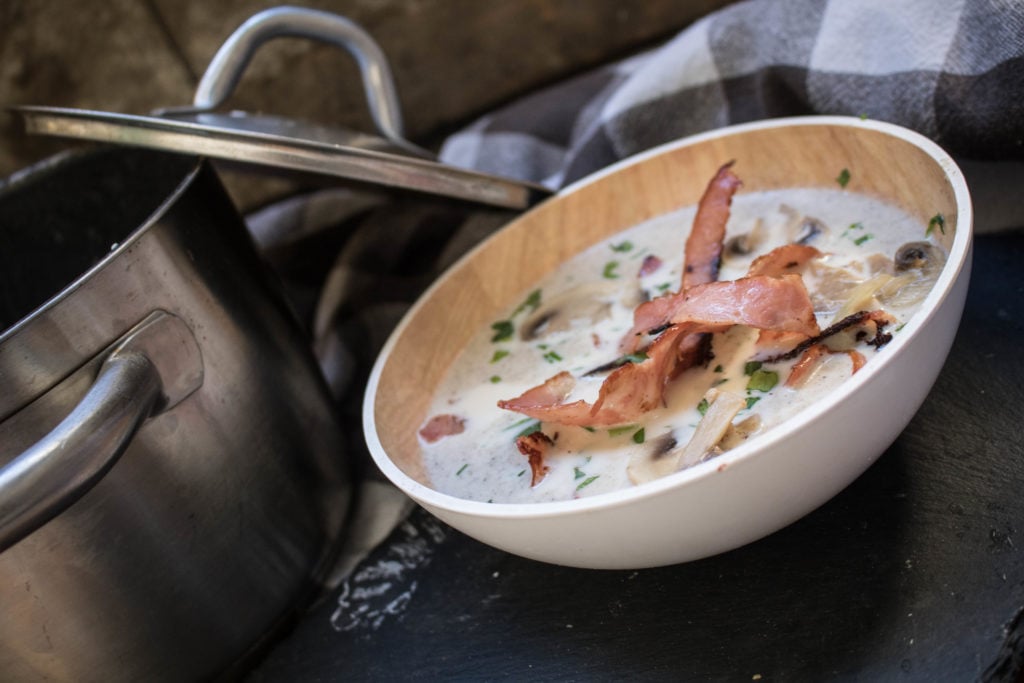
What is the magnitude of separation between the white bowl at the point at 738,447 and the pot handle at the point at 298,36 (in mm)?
287

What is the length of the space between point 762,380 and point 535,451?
23 centimetres

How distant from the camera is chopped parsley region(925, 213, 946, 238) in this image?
0.93m

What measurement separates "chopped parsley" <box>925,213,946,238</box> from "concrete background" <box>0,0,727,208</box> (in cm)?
118

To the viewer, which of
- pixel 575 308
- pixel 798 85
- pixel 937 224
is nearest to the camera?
pixel 937 224

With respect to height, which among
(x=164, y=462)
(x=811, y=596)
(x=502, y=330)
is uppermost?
(x=164, y=462)

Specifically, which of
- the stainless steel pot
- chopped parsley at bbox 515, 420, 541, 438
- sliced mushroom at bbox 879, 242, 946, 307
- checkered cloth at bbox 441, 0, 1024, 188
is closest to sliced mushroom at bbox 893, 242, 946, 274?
sliced mushroom at bbox 879, 242, 946, 307

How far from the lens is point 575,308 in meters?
1.18

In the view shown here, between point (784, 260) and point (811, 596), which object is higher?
point (784, 260)

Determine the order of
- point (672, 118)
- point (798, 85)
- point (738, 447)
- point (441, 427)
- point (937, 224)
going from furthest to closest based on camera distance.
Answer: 1. point (672, 118)
2. point (798, 85)
3. point (441, 427)
4. point (937, 224)
5. point (738, 447)

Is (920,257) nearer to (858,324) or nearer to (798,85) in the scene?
(858,324)

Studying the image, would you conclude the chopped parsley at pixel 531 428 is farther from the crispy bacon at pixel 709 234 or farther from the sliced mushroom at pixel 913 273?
the sliced mushroom at pixel 913 273

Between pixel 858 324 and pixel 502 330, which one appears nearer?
pixel 858 324

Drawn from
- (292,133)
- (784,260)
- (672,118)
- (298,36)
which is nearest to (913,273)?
(784,260)

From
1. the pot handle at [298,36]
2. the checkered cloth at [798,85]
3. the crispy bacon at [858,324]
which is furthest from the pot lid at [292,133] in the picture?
the crispy bacon at [858,324]
